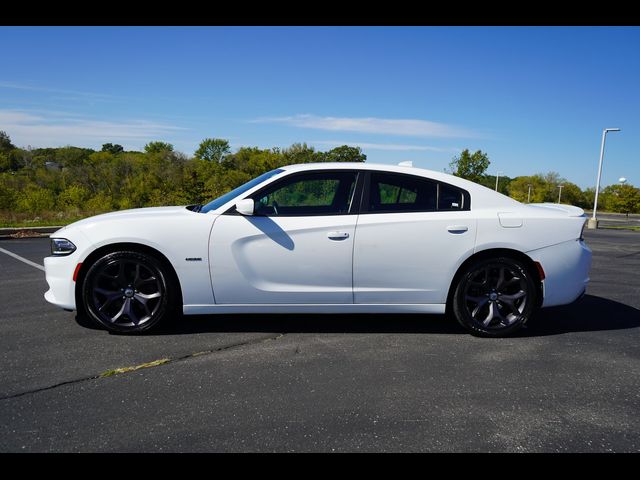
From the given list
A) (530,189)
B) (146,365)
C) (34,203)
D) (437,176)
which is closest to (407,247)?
(437,176)

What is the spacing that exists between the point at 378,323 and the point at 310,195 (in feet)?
4.90

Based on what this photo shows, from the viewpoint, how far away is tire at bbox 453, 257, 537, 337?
386 centimetres

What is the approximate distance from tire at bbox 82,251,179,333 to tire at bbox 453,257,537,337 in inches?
106

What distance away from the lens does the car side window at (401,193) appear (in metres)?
3.89

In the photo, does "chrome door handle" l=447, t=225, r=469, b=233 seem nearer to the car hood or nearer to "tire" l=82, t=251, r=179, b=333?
the car hood

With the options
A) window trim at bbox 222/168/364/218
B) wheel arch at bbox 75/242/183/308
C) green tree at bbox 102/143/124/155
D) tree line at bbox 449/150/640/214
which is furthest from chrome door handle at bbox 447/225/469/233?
green tree at bbox 102/143/124/155

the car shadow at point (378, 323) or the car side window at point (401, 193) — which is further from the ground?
the car side window at point (401, 193)

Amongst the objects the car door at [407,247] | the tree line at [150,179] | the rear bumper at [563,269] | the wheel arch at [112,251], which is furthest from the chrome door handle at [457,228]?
the tree line at [150,179]

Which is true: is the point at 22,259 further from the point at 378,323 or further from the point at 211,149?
the point at 211,149

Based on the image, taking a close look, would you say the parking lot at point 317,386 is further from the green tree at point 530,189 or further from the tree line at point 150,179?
the green tree at point 530,189

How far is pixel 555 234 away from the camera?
3873 mm

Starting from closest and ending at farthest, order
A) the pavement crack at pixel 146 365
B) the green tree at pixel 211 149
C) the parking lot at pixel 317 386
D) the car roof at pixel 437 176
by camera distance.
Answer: the parking lot at pixel 317 386, the pavement crack at pixel 146 365, the car roof at pixel 437 176, the green tree at pixel 211 149
